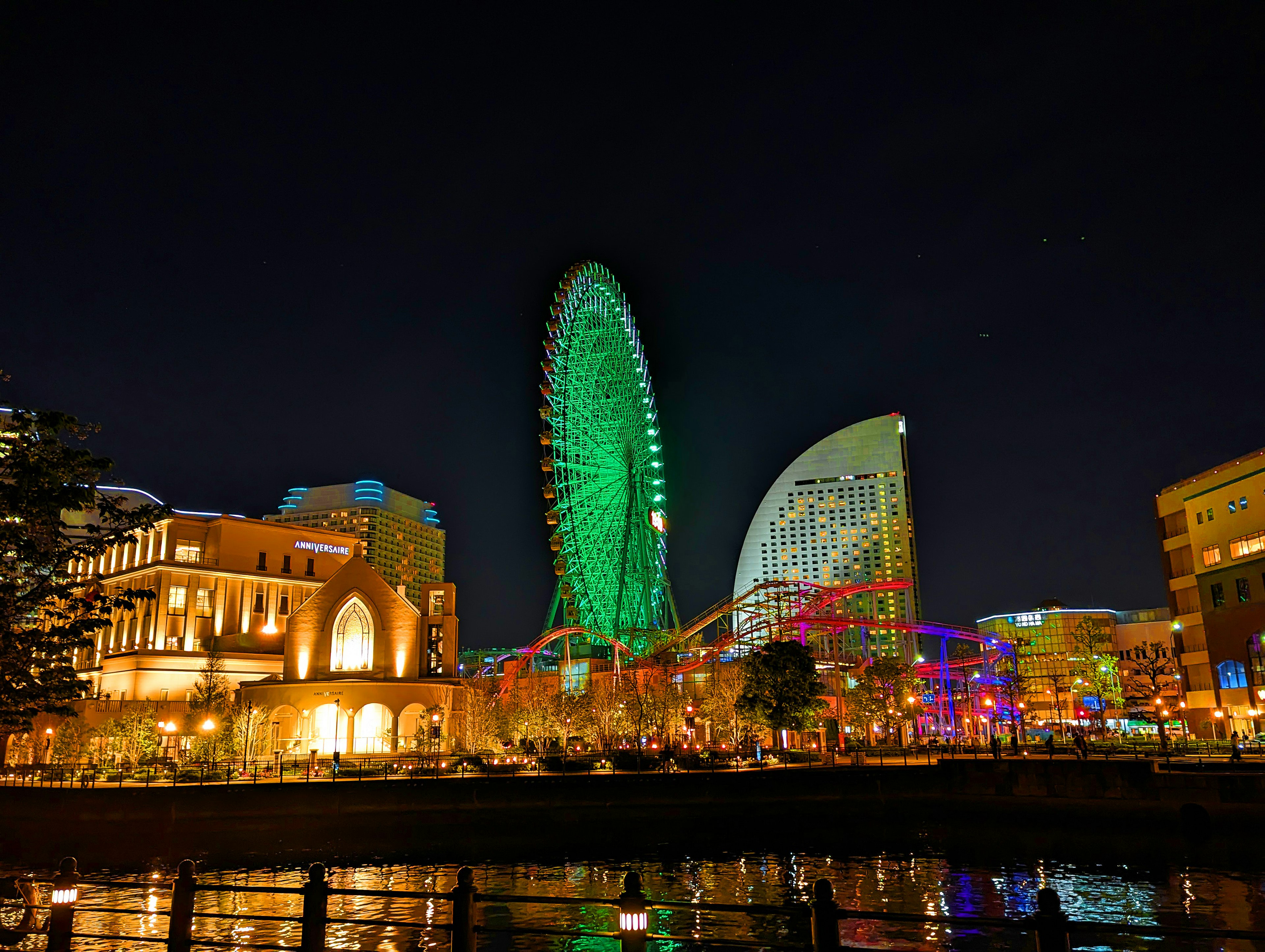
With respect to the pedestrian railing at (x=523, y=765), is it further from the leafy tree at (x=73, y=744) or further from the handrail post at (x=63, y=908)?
the handrail post at (x=63, y=908)

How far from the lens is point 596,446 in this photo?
8181 cm

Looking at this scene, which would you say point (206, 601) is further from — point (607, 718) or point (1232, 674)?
point (1232, 674)

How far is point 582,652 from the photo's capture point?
321ft

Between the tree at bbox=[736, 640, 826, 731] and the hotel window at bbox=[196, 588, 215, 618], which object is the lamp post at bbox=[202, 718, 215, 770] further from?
the tree at bbox=[736, 640, 826, 731]

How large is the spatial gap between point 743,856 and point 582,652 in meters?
61.1

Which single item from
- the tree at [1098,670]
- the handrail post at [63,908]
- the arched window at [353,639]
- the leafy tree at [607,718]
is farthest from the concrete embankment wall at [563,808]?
the tree at [1098,670]

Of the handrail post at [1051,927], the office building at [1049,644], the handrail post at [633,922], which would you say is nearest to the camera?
the handrail post at [1051,927]

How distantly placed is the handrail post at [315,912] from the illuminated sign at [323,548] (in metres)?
86.0

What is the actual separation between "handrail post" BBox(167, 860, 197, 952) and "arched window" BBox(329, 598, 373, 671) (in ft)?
204

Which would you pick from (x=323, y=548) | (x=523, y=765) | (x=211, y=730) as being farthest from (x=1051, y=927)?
(x=323, y=548)

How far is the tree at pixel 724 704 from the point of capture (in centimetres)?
6862

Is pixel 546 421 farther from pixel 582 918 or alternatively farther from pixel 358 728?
pixel 582 918

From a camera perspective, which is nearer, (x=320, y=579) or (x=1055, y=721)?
(x=320, y=579)

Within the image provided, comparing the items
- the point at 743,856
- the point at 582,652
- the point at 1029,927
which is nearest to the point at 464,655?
the point at 582,652
